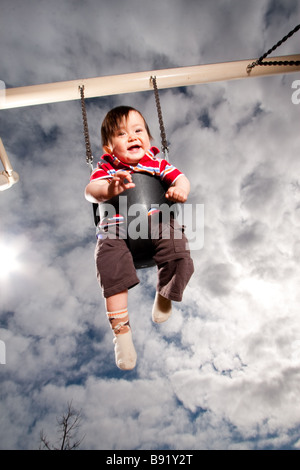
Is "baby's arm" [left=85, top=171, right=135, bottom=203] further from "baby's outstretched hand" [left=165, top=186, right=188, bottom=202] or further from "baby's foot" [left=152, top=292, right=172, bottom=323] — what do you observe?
"baby's foot" [left=152, top=292, right=172, bottom=323]

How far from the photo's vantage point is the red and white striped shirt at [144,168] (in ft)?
6.30

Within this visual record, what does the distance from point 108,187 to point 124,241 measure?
0.40 meters

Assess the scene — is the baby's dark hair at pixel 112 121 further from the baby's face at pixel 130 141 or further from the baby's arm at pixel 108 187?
the baby's arm at pixel 108 187

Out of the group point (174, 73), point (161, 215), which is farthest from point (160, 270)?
point (174, 73)

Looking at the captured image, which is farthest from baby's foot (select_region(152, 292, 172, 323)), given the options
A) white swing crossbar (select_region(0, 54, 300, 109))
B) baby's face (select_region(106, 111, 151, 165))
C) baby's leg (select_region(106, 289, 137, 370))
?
white swing crossbar (select_region(0, 54, 300, 109))

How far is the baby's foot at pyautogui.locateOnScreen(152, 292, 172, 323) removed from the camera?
2.08 metres

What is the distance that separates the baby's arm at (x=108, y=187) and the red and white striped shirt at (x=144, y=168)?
14 centimetres

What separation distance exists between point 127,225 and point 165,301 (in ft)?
2.30

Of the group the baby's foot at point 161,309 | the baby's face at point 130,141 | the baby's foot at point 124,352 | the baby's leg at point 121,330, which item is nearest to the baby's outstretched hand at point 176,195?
the baby's face at point 130,141

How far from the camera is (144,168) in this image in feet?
6.44

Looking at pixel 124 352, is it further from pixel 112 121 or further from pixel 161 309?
pixel 112 121

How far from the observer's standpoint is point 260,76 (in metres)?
3.25

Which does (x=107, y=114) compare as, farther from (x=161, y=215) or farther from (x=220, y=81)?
(x=220, y=81)

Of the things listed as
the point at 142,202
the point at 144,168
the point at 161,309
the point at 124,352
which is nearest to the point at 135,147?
the point at 144,168
